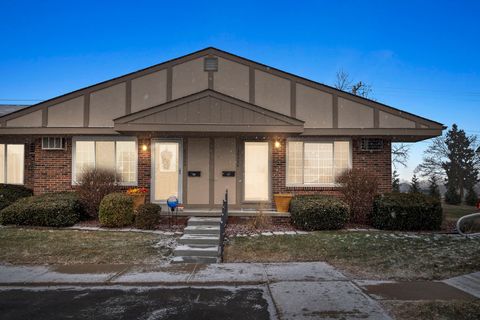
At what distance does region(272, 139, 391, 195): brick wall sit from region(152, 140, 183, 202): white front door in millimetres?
3285

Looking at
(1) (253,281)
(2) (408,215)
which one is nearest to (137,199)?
(1) (253,281)

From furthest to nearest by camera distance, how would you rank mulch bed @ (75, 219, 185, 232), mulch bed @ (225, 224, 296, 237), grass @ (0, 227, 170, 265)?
mulch bed @ (75, 219, 185, 232), mulch bed @ (225, 224, 296, 237), grass @ (0, 227, 170, 265)

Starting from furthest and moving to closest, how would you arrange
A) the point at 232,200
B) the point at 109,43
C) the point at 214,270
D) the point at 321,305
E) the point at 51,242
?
the point at 109,43, the point at 232,200, the point at 51,242, the point at 214,270, the point at 321,305

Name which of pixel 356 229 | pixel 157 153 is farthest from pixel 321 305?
pixel 157 153

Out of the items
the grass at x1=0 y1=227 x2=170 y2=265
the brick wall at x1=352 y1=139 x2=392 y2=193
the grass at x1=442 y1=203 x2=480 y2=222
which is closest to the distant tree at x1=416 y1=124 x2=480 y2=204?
the grass at x1=442 y1=203 x2=480 y2=222

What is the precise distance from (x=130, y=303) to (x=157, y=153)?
802cm

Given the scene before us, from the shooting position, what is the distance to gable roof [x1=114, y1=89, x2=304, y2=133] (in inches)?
431

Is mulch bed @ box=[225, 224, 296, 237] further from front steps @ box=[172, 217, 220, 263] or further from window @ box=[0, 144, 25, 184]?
window @ box=[0, 144, 25, 184]

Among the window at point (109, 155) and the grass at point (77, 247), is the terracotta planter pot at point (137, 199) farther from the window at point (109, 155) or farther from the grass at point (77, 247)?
the grass at point (77, 247)

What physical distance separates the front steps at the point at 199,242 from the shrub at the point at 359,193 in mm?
4146

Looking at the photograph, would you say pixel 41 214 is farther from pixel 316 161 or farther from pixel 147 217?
pixel 316 161

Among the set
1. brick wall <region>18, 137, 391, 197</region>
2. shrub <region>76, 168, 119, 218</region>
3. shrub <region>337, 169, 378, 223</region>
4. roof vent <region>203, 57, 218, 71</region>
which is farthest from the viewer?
roof vent <region>203, 57, 218, 71</region>

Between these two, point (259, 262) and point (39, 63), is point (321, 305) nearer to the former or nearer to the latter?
point (259, 262)

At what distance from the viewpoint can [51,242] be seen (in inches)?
332
